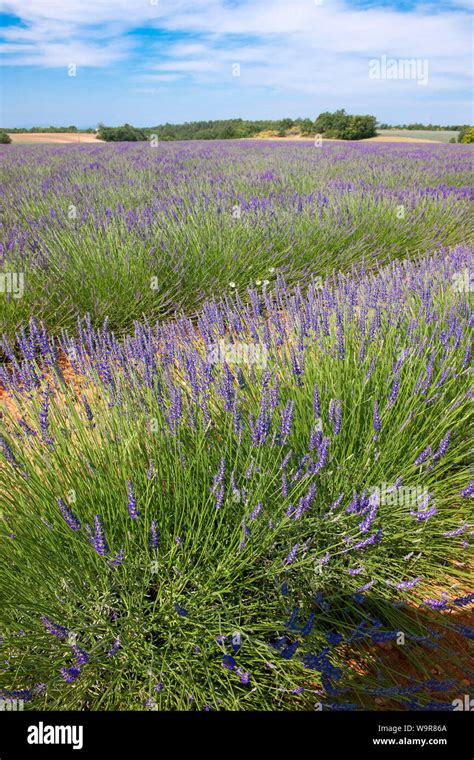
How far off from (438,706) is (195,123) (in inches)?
1947

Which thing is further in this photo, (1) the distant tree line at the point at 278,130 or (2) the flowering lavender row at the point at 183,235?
(1) the distant tree line at the point at 278,130

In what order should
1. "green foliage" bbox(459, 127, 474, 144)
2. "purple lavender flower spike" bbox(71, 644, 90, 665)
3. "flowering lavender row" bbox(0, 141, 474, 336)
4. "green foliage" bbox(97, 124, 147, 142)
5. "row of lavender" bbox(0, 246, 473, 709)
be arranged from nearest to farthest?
1. "purple lavender flower spike" bbox(71, 644, 90, 665)
2. "row of lavender" bbox(0, 246, 473, 709)
3. "flowering lavender row" bbox(0, 141, 474, 336)
4. "green foliage" bbox(459, 127, 474, 144)
5. "green foliage" bbox(97, 124, 147, 142)

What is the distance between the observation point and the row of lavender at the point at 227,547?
132 cm

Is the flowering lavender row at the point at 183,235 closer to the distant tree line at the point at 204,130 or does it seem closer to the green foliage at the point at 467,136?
the green foliage at the point at 467,136

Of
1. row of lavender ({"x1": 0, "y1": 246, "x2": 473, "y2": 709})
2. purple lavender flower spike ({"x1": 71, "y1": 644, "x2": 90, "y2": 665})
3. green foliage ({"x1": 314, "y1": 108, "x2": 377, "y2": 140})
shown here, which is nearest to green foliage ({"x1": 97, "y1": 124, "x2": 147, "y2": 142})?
green foliage ({"x1": 314, "y1": 108, "x2": 377, "y2": 140})

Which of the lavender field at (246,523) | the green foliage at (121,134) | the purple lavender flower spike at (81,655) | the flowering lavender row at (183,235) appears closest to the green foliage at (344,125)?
the green foliage at (121,134)

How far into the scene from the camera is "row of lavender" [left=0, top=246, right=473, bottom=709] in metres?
1.32

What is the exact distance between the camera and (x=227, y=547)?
4.94 ft

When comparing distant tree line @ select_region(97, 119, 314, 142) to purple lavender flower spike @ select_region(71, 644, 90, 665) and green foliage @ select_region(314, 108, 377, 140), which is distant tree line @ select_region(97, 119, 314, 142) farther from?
purple lavender flower spike @ select_region(71, 644, 90, 665)

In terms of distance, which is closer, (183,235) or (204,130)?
(183,235)

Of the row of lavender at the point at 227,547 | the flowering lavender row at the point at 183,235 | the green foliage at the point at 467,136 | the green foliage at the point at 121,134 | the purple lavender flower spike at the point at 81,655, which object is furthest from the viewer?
the green foliage at the point at 121,134

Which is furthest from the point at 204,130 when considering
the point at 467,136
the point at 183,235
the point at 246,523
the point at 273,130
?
the point at 246,523

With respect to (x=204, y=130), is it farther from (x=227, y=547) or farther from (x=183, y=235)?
(x=227, y=547)

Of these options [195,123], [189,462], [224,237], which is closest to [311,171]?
[224,237]
